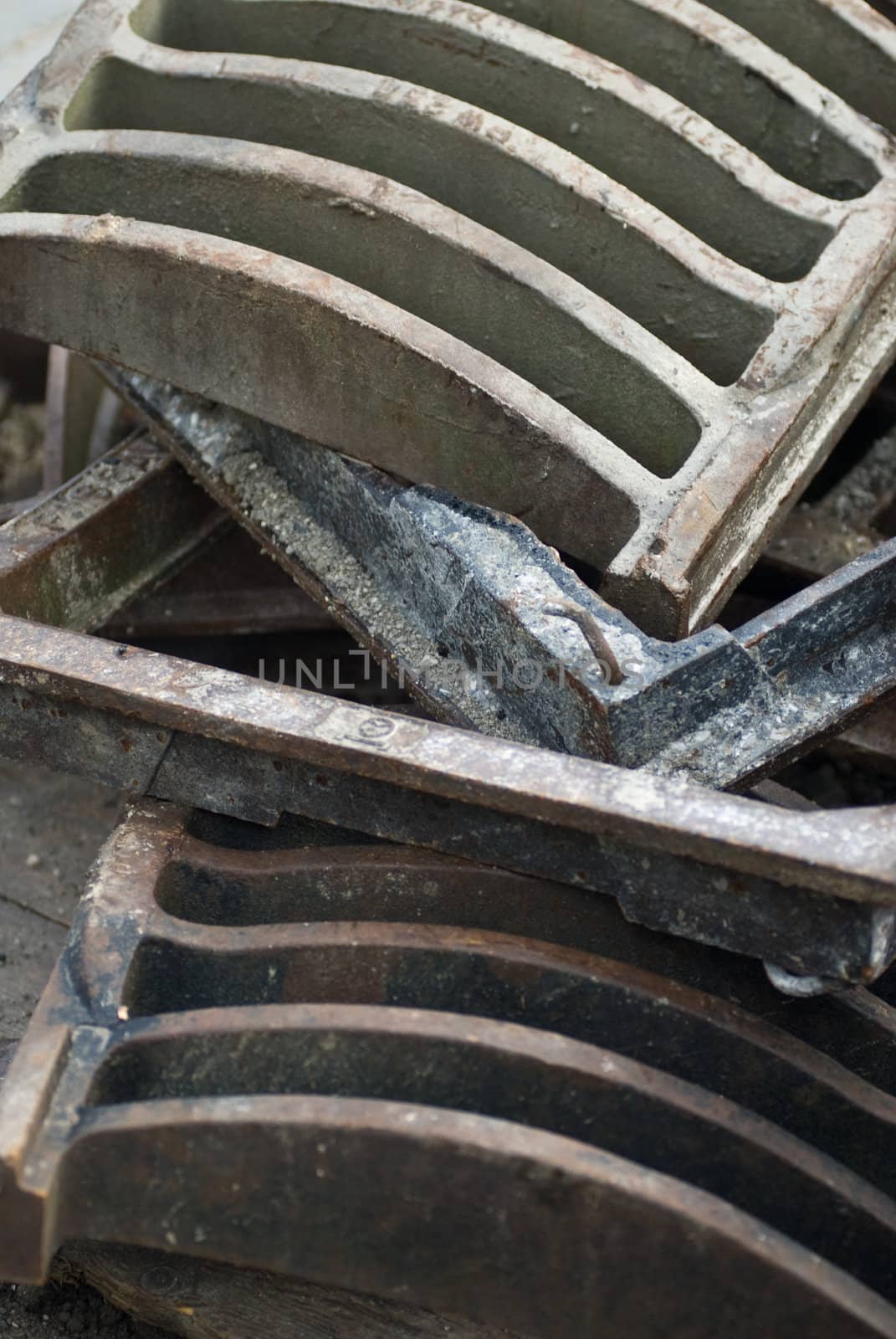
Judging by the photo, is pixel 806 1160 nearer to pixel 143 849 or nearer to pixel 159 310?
pixel 143 849

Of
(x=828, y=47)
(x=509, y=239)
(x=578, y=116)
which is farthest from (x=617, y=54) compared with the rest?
(x=509, y=239)

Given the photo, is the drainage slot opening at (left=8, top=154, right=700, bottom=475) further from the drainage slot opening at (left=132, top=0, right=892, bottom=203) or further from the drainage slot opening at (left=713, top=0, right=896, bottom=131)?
the drainage slot opening at (left=713, top=0, right=896, bottom=131)

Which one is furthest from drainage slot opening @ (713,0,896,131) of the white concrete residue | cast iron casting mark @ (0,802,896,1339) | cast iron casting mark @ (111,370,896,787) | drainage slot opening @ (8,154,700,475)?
the white concrete residue

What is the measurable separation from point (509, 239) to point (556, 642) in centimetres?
123

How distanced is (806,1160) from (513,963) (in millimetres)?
593

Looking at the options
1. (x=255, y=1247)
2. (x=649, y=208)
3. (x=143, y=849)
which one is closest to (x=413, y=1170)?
(x=255, y=1247)

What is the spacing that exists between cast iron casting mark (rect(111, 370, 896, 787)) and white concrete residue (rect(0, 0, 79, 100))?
2.47 m

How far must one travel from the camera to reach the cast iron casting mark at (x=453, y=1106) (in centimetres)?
206

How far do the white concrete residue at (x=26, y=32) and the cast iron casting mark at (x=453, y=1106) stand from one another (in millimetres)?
3389

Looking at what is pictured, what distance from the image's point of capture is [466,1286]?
217 cm

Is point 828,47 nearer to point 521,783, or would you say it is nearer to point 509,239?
point 509,239

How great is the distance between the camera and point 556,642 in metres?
2.64

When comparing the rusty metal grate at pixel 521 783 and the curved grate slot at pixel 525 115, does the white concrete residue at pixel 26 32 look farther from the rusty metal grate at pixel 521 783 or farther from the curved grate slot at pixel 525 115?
the rusty metal grate at pixel 521 783

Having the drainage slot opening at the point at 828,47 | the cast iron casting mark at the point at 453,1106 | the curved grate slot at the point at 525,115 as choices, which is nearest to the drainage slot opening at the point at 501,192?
the curved grate slot at the point at 525,115
